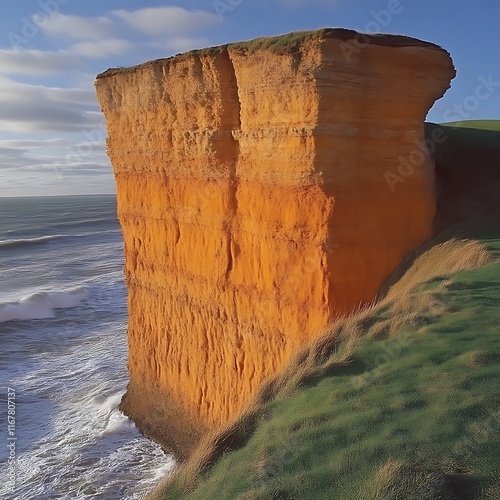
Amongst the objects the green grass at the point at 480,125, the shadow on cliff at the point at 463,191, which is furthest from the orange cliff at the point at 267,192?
the green grass at the point at 480,125

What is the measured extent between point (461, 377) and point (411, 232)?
4616 millimetres

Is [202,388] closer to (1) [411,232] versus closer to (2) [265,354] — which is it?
(2) [265,354]

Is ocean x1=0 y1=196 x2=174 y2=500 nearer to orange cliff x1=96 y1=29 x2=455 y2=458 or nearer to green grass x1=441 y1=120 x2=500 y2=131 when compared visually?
orange cliff x1=96 y1=29 x2=455 y2=458

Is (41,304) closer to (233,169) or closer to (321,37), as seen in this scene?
(233,169)

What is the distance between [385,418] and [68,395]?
A: 12.1 meters

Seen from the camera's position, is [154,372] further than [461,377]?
Yes

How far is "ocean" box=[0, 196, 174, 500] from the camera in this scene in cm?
1052

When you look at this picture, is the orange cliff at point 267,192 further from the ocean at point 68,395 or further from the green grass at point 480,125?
the green grass at point 480,125

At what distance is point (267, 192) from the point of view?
8.94 metres

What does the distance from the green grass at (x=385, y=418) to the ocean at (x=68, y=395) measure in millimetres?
5738

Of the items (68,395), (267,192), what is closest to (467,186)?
(267,192)

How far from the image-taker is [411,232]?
9.18 m

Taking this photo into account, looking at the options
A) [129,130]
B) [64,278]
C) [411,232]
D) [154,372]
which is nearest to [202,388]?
[154,372]

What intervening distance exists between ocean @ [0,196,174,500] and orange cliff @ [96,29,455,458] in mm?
1124
